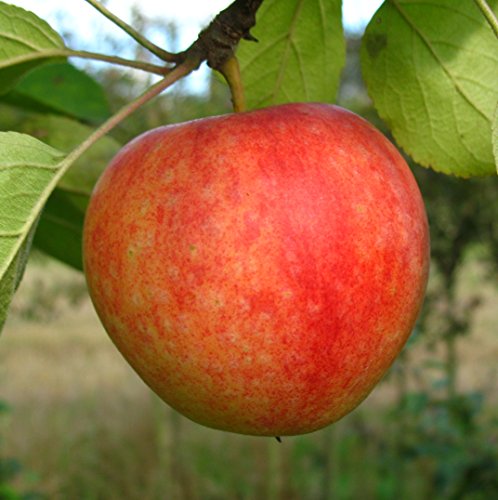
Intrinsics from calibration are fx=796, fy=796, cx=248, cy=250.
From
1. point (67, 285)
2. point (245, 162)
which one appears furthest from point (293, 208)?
point (67, 285)

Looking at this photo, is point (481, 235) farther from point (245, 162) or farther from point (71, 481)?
point (245, 162)

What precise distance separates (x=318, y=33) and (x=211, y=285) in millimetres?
299

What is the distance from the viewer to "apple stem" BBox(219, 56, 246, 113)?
59cm

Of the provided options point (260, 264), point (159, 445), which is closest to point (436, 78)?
point (260, 264)

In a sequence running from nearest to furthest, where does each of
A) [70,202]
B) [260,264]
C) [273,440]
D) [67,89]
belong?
[260,264]
[70,202]
[67,89]
[273,440]

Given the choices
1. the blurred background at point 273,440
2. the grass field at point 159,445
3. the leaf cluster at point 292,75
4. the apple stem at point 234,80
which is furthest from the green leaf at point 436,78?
the grass field at point 159,445

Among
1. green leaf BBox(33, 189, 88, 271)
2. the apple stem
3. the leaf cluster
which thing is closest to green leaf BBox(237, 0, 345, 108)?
the leaf cluster

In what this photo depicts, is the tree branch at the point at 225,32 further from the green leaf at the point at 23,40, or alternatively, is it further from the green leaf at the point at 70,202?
the green leaf at the point at 70,202

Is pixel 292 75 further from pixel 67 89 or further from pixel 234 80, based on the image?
pixel 67 89

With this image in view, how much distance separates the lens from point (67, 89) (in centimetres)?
104

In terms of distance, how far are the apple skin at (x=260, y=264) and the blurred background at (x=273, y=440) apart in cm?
180

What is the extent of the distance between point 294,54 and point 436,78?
0.45ft

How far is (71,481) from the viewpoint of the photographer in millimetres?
4199

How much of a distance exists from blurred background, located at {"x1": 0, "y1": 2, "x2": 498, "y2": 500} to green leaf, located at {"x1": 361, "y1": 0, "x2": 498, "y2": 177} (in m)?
1.83
